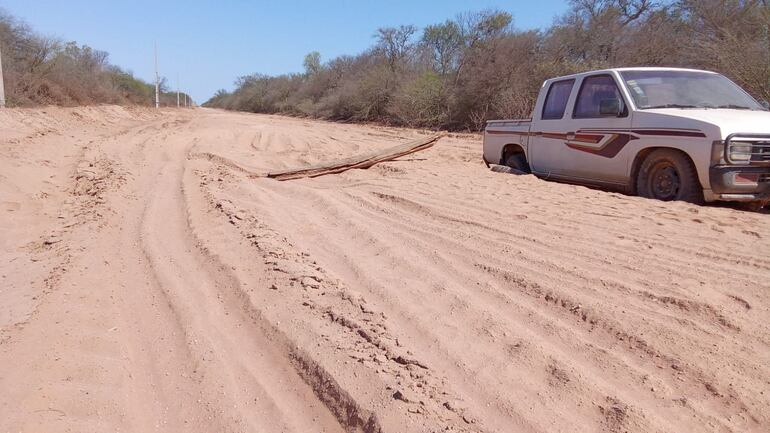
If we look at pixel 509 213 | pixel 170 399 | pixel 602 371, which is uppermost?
pixel 509 213

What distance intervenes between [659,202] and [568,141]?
196cm

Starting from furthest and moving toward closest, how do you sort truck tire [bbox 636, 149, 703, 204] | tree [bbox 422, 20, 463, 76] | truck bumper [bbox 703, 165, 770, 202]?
tree [bbox 422, 20, 463, 76] < truck tire [bbox 636, 149, 703, 204] < truck bumper [bbox 703, 165, 770, 202]

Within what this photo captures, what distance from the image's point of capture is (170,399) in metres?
2.81

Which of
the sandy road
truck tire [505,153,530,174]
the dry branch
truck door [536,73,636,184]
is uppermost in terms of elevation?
truck door [536,73,636,184]

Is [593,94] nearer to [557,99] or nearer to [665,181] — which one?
[557,99]

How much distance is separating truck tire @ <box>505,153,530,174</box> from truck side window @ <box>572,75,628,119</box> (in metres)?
1.51

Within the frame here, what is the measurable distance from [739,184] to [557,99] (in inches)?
120

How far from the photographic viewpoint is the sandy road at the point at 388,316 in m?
2.68

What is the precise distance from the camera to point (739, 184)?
598cm

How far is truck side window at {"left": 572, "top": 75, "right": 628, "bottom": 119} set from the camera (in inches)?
293

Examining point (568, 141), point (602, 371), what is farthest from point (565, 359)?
point (568, 141)

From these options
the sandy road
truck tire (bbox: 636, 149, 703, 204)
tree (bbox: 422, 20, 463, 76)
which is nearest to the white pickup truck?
truck tire (bbox: 636, 149, 703, 204)

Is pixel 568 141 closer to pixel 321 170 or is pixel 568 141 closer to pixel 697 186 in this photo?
pixel 697 186

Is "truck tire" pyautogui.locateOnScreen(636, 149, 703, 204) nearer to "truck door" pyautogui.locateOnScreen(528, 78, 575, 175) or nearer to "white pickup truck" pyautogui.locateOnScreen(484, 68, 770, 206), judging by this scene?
"white pickup truck" pyautogui.locateOnScreen(484, 68, 770, 206)
